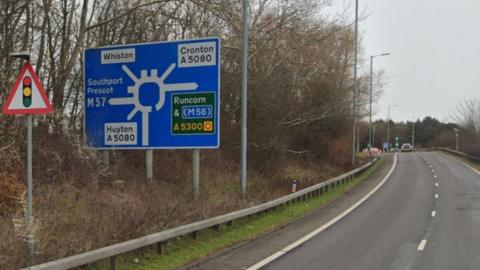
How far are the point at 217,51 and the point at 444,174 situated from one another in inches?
1361

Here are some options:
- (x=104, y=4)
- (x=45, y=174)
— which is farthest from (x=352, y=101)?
(x=45, y=174)

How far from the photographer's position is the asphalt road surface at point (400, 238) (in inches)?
451

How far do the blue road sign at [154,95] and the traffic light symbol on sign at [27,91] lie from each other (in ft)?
26.6

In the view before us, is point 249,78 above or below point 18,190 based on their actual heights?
above

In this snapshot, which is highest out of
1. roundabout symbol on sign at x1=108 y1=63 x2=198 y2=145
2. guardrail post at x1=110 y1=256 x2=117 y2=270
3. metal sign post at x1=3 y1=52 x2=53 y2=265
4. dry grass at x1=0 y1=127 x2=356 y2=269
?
roundabout symbol on sign at x1=108 y1=63 x2=198 y2=145

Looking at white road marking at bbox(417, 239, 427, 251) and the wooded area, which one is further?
white road marking at bbox(417, 239, 427, 251)

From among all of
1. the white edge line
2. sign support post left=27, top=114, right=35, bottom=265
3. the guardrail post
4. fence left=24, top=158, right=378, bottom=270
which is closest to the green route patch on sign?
fence left=24, top=158, right=378, bottom=270

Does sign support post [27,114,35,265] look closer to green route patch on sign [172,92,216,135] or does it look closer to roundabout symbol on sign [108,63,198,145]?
green route patch on sign [172,92,216,135]

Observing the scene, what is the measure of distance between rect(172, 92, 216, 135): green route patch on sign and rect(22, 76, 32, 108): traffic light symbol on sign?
8120mm

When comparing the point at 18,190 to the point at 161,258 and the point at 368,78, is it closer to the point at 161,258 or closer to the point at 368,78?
the point at 161,258

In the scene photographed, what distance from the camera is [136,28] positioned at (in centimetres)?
2208

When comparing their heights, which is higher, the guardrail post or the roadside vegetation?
the roadside vegetation

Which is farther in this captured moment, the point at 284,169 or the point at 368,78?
the point at 368,78

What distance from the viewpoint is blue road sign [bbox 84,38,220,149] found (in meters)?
16.5
